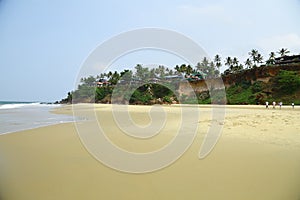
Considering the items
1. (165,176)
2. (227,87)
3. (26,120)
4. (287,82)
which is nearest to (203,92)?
(227,87)

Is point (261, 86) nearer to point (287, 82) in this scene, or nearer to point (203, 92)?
point (287, 82)

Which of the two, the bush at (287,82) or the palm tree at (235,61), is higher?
the palm tree at (235,61)

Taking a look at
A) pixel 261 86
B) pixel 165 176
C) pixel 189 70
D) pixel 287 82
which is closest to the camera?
pixel 165 176

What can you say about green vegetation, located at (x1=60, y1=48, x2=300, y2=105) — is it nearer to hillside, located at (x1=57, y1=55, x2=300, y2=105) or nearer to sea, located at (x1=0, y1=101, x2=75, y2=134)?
hillside, located at (x1=57, y1=55, x2=300, y2=105)

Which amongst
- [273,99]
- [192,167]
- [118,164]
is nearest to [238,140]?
[192,167]

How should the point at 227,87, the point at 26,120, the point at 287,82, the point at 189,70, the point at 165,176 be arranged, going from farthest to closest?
the point at 189,70, the point at 227,87, the point at 287,82, the point at 26,120, the point at 165,176

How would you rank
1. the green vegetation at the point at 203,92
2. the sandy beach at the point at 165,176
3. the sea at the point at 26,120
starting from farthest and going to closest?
the green vegetation at the point at 203,92, the sea at the point at 26,120, the sandy beach at the point at 165,176

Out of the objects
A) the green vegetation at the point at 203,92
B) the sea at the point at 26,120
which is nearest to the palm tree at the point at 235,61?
the green vegetation at the point at 203,92

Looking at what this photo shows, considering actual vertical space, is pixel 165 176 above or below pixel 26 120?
below

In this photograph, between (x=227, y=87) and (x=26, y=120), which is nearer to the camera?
(x=26, y=120)

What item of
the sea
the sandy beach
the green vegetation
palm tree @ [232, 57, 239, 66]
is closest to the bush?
the green vegetation

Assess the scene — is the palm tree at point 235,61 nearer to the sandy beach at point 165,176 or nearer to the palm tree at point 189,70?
the palm tree at point 189,70

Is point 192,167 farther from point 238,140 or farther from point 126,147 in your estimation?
point 238,140

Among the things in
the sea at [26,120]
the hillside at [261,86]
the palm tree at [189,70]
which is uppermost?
the palm tree at [189,70]
